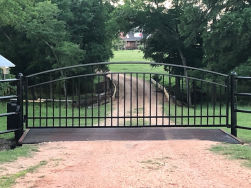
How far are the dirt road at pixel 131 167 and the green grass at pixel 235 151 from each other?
6.4 inches

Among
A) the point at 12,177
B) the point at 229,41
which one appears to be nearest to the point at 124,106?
the point at 12,177

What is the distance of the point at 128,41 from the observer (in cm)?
12081

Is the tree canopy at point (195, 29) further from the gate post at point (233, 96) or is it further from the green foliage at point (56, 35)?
the gate post at point (233, 96)

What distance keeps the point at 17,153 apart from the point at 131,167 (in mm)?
1983

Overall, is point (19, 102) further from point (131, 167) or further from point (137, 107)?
point (131, 167)

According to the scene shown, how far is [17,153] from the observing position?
6090mm

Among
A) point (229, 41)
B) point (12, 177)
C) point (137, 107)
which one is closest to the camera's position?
point (12, 177)

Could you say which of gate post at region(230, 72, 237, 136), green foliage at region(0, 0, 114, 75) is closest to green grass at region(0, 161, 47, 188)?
gate post at region(230, 72, 237, 136)

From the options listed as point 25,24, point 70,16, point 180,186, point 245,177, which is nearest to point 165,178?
point 180,186

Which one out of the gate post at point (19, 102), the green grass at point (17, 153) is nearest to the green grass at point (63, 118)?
the gate post at point (19, 102)

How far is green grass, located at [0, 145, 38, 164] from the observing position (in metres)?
5.72

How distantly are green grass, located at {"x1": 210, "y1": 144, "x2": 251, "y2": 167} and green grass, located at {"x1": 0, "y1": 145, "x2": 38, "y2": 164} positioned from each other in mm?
3008

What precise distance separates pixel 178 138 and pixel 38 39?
24.0 meters

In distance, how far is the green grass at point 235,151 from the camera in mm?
5735
